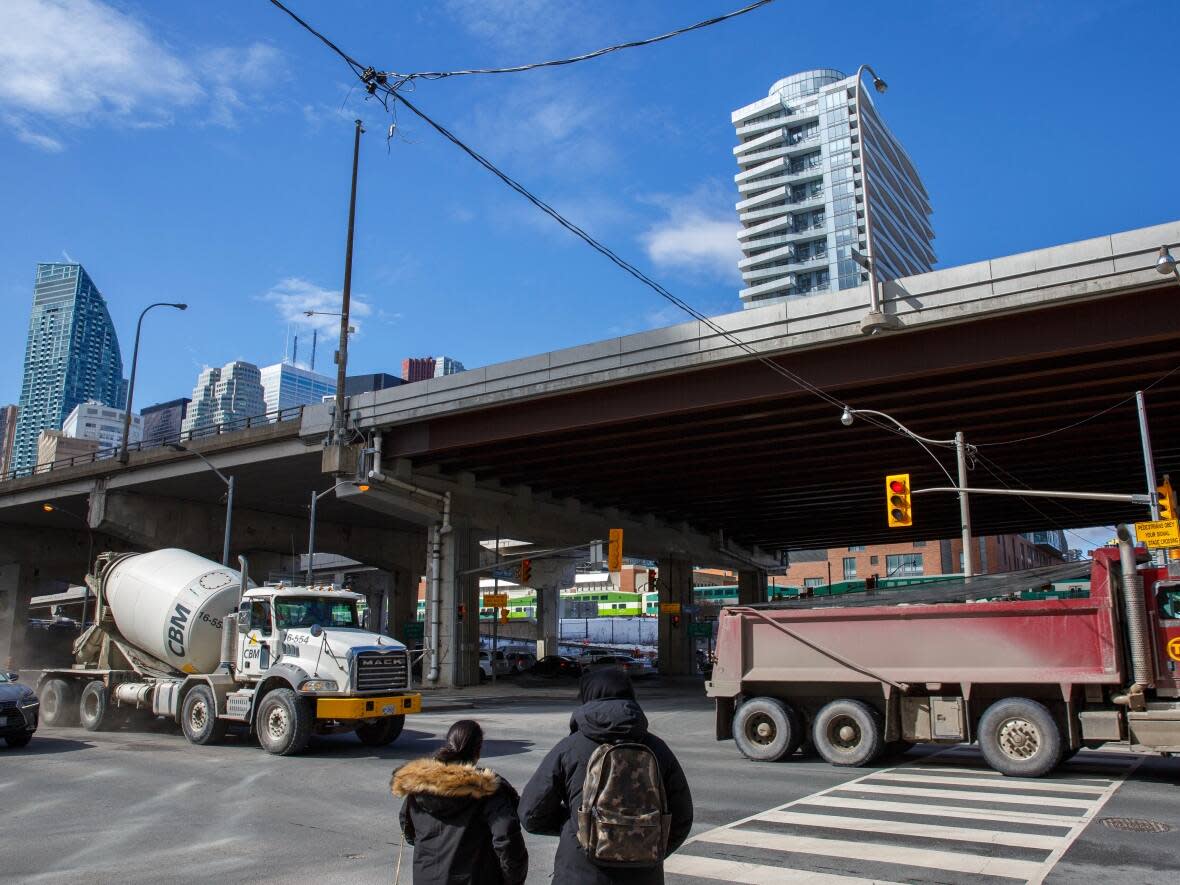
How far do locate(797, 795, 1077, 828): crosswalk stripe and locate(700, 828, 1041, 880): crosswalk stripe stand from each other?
1.76m

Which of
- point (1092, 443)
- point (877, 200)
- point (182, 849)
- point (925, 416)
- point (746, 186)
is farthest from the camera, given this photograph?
point (746, 186)

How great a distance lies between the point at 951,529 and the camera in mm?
58500

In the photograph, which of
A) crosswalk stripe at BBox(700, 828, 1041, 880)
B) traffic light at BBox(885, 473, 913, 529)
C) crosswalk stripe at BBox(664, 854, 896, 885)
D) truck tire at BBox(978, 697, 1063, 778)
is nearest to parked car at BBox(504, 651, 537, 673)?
traffic light at BBox(885, 473, 913, 529)

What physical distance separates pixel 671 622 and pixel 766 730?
133 ft

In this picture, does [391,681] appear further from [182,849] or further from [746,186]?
[746,186]

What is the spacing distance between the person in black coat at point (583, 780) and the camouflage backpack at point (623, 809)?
7cm

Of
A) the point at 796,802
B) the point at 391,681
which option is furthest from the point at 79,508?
the point at 796,802

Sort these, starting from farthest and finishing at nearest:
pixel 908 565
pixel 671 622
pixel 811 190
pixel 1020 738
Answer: pixel 811 190, pixel 908 565, pixel 671 622, pixel 1020 738

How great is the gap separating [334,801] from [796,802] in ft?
18.0

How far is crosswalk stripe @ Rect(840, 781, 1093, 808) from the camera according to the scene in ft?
34.7

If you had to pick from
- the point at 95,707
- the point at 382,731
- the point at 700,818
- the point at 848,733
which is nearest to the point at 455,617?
the point at 95,707

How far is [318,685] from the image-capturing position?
1506 centimetres

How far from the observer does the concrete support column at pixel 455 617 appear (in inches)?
1473

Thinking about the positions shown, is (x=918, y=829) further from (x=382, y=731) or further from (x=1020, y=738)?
(x=382, y=731)
